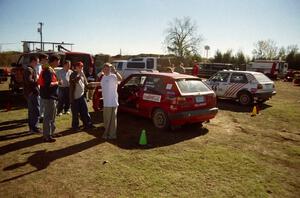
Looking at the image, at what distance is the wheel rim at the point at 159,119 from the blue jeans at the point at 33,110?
3.28 m

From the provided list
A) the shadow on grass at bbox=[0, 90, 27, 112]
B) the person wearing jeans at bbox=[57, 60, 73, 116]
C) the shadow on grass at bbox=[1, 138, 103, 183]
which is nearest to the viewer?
the shadow on grass at bbox=[1, 138, 103, 183]

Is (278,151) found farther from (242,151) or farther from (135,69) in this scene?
(135,69)

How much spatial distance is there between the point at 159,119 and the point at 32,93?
3.52 metres

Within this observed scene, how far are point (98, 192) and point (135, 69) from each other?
1652 centimetres

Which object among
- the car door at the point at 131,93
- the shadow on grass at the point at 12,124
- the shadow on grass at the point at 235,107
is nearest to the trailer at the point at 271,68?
the shadow on grass at the point at 235,107

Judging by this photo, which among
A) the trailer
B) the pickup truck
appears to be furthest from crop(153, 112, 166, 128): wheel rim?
the trailer

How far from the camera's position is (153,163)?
18.0 feet

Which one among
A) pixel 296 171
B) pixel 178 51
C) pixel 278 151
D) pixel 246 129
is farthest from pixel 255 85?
pixel 178 51

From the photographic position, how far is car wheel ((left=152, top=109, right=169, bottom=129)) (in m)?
7.75

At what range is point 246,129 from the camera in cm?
857

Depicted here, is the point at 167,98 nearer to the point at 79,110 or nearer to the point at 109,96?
the point at 109,96

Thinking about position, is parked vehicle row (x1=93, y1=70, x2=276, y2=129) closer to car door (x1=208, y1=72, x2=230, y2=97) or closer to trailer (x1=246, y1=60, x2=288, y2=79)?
car door (x1=208, y1=72, x2=230, y2=97)

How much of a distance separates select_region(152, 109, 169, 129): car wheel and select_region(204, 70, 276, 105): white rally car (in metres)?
6.42

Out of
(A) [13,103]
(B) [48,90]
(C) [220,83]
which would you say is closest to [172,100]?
(B) [48,90]
